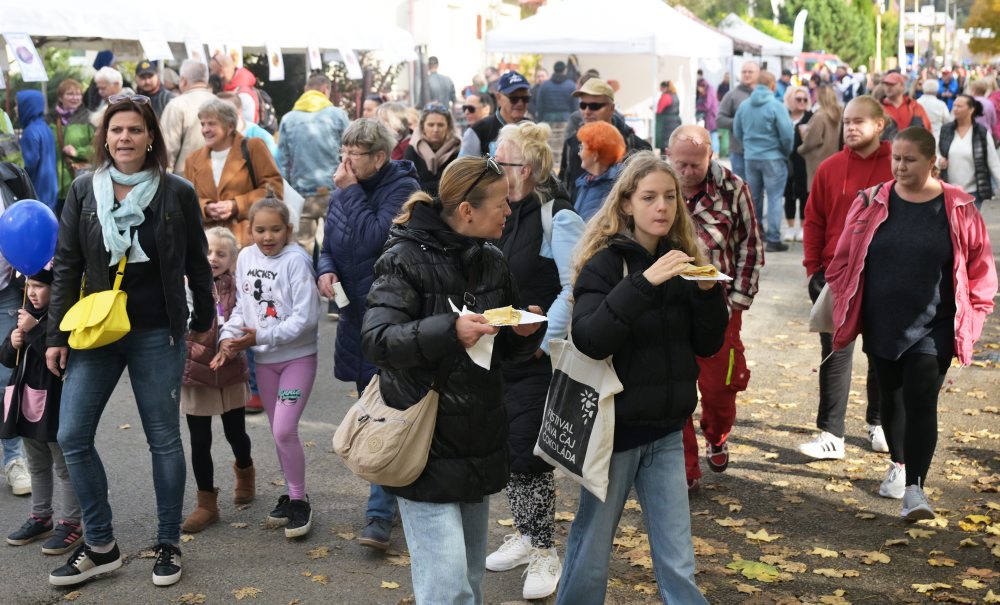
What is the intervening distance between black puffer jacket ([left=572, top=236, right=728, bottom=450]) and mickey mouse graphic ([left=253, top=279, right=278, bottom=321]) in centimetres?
218

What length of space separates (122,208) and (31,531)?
182 centimetres

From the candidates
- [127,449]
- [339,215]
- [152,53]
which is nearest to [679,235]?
[339,215]

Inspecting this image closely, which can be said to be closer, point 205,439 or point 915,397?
point 915,397

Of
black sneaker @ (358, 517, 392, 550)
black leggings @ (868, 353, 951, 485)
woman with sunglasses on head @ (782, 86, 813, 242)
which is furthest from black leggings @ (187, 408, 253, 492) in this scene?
woman with sunglasses on head @ (782, 86, 813, 242)

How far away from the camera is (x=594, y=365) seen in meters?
4.16

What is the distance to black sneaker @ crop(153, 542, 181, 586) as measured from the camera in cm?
527

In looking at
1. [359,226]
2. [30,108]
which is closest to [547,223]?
[359,226]

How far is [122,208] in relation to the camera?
4.99 m

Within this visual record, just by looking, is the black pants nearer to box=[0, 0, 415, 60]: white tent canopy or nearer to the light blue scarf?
the light blue scarf

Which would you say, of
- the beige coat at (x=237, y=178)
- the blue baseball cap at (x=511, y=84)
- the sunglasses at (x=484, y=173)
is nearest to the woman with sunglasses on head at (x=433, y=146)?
the blue baseball cap at (x=511, y=84)

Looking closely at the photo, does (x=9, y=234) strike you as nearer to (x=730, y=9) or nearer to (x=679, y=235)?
(x=679, y=235)

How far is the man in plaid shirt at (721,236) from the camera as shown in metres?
5.95

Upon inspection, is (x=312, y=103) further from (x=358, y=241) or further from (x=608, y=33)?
(x=608, y=33)

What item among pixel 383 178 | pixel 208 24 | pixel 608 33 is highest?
pixel 208 24
